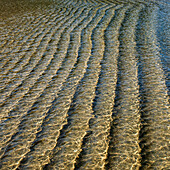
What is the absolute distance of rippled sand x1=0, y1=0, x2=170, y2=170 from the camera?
66 cm

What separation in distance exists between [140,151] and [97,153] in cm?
11

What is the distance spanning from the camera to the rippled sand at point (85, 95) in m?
0.66

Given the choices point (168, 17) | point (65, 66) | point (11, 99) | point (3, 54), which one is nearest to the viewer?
point (11, 99)

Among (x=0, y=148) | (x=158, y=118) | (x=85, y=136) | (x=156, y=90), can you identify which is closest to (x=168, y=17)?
(x=156, y=90)

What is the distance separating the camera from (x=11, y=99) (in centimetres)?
96

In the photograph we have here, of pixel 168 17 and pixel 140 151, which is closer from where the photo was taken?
pixel 140 151

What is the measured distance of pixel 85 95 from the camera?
3.15 feet

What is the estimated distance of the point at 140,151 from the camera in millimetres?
666

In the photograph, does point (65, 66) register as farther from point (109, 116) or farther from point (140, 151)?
point (140, 151)

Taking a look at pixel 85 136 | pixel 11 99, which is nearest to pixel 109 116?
pixel 85 136

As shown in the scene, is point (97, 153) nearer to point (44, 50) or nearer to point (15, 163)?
point (15, 163)

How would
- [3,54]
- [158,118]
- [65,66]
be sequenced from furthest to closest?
[3,54], [65,66], [158,118]

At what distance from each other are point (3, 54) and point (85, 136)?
34.4 inches

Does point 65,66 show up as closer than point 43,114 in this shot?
No
